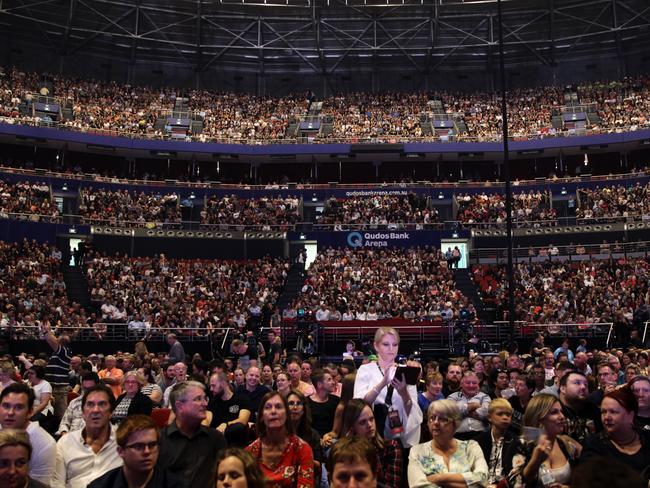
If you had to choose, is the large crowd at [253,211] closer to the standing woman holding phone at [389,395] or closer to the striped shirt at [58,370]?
the striped shirt at [58,370]

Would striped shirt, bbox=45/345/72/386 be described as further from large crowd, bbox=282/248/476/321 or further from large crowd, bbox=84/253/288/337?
large crowd, bbox=282/248/476/321

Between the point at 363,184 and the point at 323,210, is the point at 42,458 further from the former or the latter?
the point at 363,184

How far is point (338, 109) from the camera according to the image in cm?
4706

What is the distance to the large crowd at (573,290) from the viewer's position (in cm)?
2888

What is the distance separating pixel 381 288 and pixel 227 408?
968 inches

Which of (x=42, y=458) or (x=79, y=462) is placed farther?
(x=79, y=462)

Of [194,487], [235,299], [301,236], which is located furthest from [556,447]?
[301,236]

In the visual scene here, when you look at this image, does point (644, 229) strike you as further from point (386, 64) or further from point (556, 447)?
point (556, 447)

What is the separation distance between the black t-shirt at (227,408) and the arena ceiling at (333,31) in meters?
37.6

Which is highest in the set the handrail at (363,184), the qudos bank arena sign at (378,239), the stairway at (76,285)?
the handrail at (363,184)

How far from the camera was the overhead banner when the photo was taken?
38844mm

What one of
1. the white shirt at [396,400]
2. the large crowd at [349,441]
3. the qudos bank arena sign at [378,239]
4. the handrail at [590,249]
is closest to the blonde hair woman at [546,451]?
the large crowd at [349,441]

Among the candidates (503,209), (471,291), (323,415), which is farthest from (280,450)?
(503,209)

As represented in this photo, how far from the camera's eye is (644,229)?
37.5 meters
